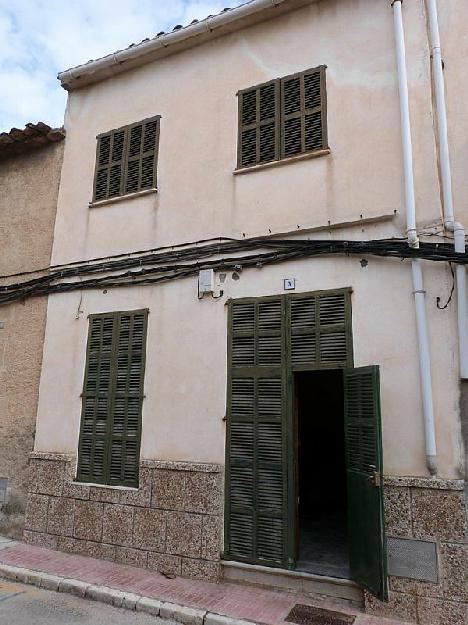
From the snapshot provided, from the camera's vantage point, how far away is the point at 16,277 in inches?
333

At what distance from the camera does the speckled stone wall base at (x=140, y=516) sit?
6.01 m

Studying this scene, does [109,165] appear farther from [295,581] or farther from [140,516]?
[295,581]

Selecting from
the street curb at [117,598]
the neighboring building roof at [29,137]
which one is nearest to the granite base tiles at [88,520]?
the street curb at [117,598]

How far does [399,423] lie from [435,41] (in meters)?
4.54

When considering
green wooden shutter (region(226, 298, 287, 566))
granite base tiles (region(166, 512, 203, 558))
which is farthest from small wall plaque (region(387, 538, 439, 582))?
granite base tiles (region(166, 512, 203, 558))

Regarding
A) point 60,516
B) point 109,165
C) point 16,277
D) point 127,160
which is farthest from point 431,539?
point 16,277

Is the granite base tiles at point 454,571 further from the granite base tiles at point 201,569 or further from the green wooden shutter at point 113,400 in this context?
the green wooden shutter at point 113,400

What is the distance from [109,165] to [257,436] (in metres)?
5.08

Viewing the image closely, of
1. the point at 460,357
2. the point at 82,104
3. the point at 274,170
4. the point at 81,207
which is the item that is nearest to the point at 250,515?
the point at 460,357

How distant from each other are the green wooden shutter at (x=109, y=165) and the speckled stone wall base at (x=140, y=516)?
13.9 feet

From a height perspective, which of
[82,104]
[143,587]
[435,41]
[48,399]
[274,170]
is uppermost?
[82,104]

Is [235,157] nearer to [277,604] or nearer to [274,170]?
[274,170]

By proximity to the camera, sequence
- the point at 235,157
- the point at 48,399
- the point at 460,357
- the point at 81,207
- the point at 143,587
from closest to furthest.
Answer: the point at 460,357 → the point at 143,587 → the point at 235,157 → the point at 48,399 → the point at 81,207

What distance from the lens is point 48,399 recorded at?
24.9 ft
